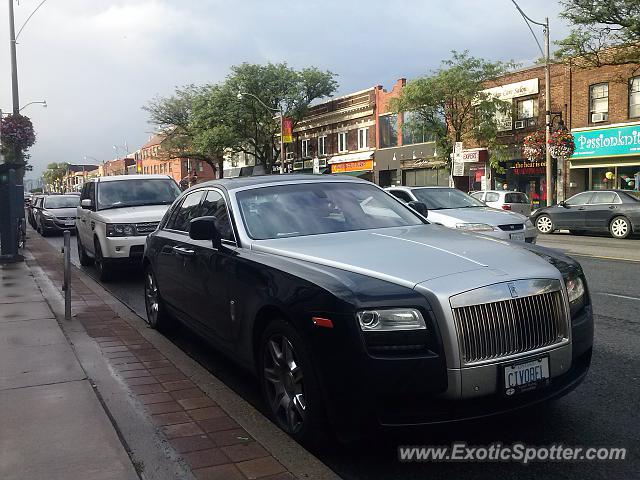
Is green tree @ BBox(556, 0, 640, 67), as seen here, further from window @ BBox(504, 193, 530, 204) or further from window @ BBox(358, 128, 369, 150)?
window @ BBox(358, 128, 369, 150)

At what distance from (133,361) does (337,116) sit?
139 feet

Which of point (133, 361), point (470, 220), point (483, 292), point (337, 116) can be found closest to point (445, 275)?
point (483, 292)

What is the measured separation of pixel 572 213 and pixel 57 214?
17.6 metres

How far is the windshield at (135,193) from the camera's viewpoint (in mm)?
11281

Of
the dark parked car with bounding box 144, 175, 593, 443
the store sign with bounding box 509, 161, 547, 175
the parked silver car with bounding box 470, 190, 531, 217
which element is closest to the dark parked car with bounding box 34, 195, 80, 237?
the parked silver car with bounding box 470, 190, 531, 217

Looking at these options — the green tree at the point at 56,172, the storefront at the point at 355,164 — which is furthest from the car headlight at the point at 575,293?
the green tree at the point at 56,172

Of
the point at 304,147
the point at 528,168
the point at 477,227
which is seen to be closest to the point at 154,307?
the point at 477,227

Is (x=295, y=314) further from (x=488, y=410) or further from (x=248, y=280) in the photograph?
(x=488, y=410)

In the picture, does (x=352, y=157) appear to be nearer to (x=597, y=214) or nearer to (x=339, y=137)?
(x=339, y=137)

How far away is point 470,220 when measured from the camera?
36.4 feet

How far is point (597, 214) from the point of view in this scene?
19078 millimetres

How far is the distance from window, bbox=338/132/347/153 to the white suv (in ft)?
114

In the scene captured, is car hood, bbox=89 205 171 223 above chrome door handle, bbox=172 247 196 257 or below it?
above

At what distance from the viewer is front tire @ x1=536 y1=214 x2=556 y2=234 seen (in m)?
20.6
